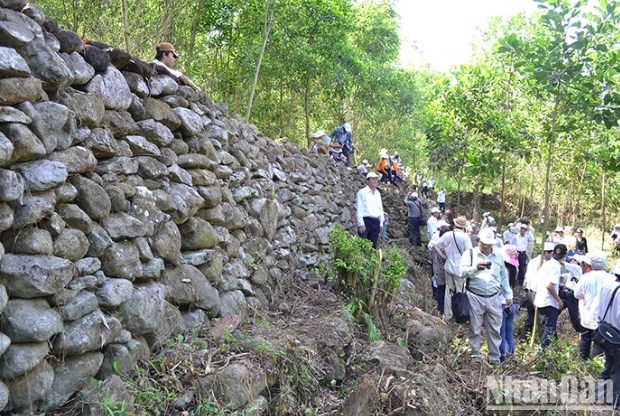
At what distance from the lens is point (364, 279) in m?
6.48

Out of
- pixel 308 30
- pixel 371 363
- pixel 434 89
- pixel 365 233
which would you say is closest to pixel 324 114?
pixel 308 30

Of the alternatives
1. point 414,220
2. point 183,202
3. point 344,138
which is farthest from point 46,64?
point 414,220

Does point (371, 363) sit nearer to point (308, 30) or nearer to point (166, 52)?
point (166, 52)

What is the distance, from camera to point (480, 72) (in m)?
11.8

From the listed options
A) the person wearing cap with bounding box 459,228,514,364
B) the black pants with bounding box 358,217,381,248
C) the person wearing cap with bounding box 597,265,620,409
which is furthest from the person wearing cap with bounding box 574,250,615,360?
the black pants with bounding box 358,217,381,248

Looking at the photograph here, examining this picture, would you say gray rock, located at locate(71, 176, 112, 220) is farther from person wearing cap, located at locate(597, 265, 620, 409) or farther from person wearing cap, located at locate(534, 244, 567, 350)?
person wearing cap, located at locate(534, 244, 567, 350)

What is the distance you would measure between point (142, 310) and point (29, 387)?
3.12 ft

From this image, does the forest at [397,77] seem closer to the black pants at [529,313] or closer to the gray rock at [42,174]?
the black pants at [529,313]

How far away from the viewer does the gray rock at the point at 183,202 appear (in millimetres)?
4621

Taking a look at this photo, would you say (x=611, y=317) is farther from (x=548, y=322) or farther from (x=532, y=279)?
(x=532, y=279)

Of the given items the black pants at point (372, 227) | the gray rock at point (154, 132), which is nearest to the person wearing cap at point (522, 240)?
the black pants at point (372, 227)

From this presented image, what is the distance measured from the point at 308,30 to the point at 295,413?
1236 cm

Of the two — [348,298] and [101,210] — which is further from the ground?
[101,210]

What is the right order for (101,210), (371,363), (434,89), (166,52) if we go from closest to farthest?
1. (101,210)
2. (371,363)
3. (166,52)
4. (434,89)
